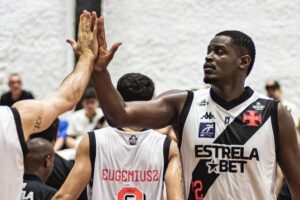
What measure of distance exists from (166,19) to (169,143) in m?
6.88

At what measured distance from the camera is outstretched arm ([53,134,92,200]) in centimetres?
580

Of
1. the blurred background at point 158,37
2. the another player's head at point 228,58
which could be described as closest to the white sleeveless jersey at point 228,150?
the another player's head at point 228,58

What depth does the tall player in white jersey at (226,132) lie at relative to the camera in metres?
5.44

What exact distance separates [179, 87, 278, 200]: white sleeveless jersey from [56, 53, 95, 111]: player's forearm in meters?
0.81

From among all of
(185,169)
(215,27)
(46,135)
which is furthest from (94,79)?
(215,27)

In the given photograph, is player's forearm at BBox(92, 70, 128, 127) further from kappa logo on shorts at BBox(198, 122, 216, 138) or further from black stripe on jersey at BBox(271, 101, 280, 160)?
black stripe on jersey at BBox(271, 101, 280, 160)

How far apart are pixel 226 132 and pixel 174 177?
547mm

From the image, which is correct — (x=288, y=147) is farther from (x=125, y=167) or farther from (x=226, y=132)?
(x=125, y=167)

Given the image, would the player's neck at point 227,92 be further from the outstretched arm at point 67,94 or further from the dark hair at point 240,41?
the outstretched arm at point 67,94

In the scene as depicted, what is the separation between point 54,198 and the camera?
5.79 metres

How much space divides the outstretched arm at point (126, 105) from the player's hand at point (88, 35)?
1.5 inches

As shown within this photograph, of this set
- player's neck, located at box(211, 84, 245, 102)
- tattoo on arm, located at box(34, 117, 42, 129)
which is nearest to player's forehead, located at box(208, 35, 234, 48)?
player's neck, located at box(211, 84, 245, 102)

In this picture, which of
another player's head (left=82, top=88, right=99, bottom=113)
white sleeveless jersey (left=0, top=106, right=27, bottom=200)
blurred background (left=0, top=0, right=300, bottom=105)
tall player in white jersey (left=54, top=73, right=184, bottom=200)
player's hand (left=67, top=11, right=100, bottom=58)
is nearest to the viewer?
white sleeveless jersey (left=0, top=106, right=27, bottom=200)

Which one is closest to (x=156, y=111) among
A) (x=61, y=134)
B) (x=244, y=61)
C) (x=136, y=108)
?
(x=136, y=108)
